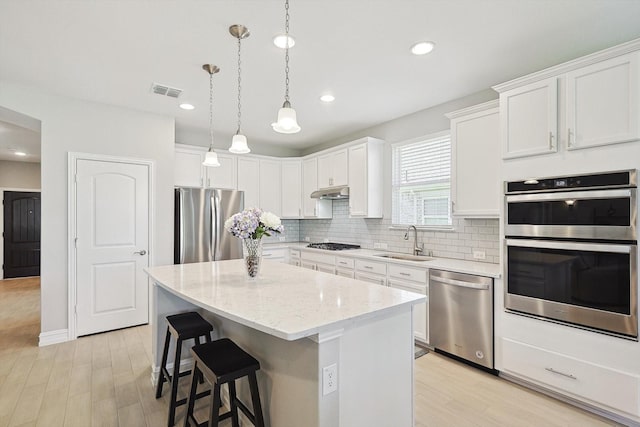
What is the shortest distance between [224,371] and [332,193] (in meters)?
3.38

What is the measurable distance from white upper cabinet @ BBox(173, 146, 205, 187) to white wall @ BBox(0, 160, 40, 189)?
5215mm

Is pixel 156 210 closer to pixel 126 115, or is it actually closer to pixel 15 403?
pixel 126 115

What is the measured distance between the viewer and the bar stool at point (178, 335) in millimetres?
1999

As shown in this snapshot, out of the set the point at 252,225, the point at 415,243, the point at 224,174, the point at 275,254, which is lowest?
the point at 275,254

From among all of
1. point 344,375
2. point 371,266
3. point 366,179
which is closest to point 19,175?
point 366,179

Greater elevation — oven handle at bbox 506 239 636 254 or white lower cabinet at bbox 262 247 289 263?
oven handle at bbox 506 239 636 254

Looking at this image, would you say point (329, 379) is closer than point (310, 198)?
Yes

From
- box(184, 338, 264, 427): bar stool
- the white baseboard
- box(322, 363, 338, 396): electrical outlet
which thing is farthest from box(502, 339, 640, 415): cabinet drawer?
the white baseboard

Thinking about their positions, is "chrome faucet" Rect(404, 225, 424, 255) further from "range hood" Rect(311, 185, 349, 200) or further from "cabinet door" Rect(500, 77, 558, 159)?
"cabinet door" Rect(500, 77, 558, 159)

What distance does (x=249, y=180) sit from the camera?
17.1 feet

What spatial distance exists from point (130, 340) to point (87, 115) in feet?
8.46

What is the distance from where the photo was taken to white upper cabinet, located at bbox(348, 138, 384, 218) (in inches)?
168

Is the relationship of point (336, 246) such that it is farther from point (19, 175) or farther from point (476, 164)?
point (19, 175)

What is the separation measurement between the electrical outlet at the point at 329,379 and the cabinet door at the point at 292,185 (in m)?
4.24
